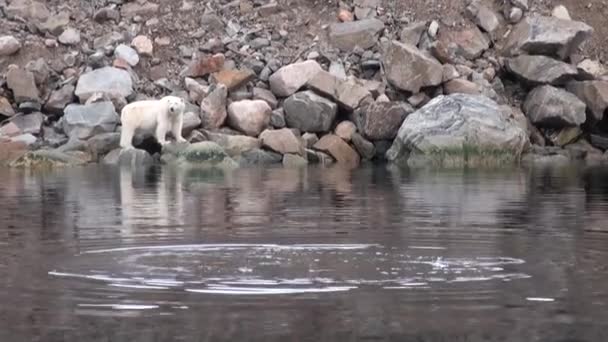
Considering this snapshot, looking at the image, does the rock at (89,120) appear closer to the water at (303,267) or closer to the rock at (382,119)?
the rock at (382,119)

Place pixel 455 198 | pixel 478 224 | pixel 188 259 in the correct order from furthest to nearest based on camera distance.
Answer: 1. pixel 455 198
2. pixel 478 224
3. pixel 188 259

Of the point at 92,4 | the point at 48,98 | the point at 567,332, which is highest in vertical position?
the point at 92,4

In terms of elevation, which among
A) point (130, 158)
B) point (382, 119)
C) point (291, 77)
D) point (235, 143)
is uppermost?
point (291, 77)

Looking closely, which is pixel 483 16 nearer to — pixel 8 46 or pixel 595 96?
pixel 595 96

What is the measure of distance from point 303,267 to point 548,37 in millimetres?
25567

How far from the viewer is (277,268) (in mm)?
8398

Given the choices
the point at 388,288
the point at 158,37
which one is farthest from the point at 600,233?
the point at 158,37

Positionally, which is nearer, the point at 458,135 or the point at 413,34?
the point at 458,135

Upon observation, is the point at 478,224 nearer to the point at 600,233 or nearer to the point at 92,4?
the point at 600,233

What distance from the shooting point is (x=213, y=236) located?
10.8 metres

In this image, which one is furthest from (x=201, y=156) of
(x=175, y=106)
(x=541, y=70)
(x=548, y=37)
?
(x=548, y=37)

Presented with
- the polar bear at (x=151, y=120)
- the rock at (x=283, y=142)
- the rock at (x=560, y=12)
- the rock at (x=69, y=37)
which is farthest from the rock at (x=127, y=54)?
the rock at (x=560, y=12)

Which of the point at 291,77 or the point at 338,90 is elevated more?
the point at 291,77

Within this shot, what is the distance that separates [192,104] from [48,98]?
3840 mm
